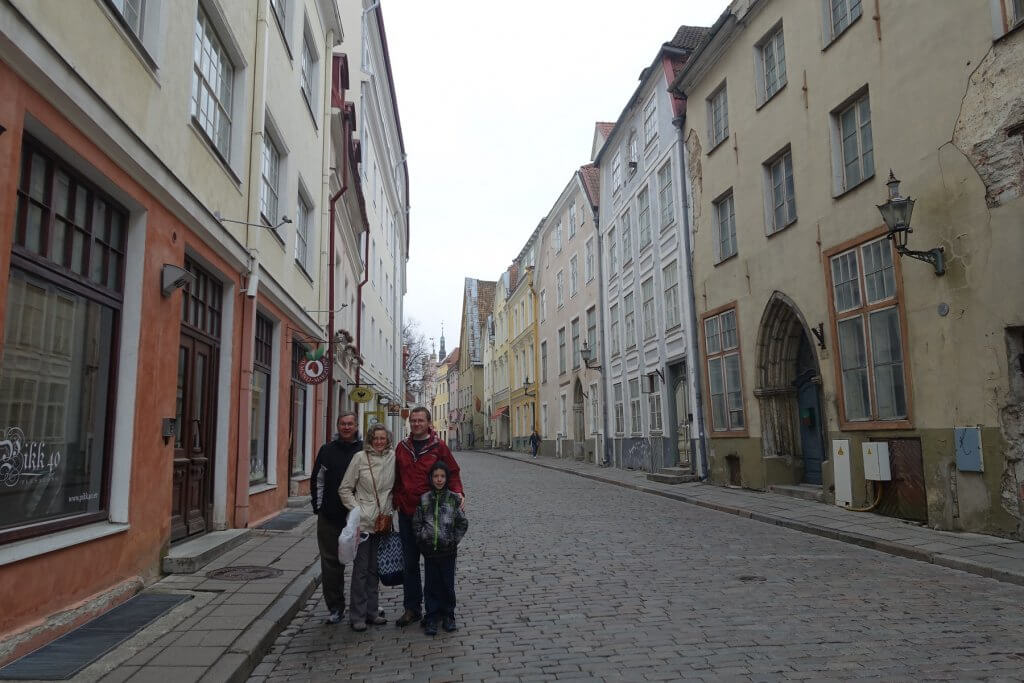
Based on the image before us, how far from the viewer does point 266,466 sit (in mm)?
11742

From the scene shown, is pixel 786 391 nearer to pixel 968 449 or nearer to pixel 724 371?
pixel 724 371

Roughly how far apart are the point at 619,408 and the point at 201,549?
782 inches

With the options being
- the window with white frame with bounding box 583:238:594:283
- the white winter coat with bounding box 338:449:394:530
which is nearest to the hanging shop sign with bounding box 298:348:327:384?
the white winter coat with bounding box 338:449:394:530

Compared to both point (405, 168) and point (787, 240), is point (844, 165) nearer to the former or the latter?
point (787, 240)

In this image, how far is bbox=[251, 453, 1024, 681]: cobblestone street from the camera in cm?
461

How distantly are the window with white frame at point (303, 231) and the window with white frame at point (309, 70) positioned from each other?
1.95 m

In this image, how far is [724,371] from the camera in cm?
1703

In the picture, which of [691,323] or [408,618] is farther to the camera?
[691,323]

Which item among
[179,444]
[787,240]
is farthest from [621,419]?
[179,444]

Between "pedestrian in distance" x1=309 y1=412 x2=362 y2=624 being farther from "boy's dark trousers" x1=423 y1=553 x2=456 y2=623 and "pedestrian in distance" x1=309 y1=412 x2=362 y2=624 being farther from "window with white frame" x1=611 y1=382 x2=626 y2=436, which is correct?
"window with white frame" x1=611 y1=382 x2=626 y2=436

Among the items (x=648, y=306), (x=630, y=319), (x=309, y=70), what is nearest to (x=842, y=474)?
(x=648, y=306)

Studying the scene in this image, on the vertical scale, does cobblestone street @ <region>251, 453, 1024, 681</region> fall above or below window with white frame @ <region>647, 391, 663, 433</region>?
below

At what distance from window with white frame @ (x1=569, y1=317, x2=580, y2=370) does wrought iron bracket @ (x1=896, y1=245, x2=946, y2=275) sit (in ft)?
74.1

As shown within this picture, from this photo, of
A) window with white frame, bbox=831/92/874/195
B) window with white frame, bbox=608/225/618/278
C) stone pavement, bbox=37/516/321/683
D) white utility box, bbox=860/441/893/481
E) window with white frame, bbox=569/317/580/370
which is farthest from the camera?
window with white frame, bbox=569/317/580/370
